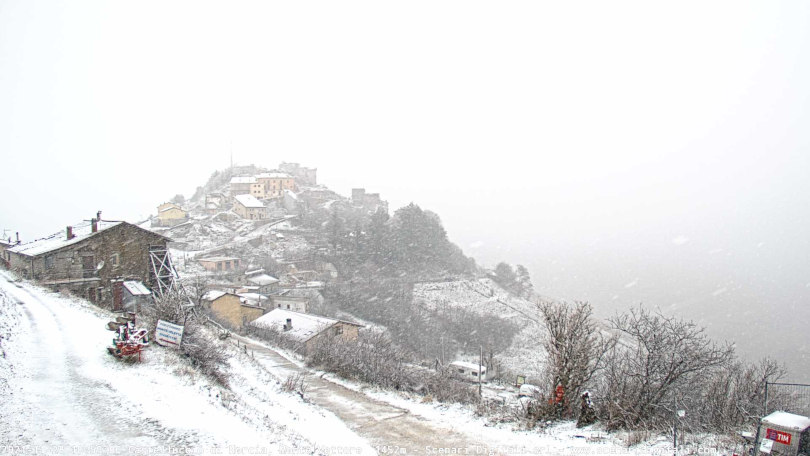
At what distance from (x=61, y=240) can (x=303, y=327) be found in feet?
45.4

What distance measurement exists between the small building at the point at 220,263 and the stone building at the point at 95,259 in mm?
25434

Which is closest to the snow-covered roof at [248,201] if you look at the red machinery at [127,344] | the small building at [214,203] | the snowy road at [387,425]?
the small building at [214,203]

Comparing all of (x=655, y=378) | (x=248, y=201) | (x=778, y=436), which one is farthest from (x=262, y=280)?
(x=778, y=436)

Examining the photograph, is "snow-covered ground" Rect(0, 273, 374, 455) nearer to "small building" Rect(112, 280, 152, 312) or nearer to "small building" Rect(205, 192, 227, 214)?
"small building" Rect(112, 280, 152, 312)

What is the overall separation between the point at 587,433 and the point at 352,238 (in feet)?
173

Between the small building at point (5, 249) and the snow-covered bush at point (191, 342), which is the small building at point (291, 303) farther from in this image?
the snow-covered bush at point (191, 342)

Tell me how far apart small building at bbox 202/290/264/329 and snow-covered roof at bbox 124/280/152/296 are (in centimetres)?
720

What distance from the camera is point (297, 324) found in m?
28.3

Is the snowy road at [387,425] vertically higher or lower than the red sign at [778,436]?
lower

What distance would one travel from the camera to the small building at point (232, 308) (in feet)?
106

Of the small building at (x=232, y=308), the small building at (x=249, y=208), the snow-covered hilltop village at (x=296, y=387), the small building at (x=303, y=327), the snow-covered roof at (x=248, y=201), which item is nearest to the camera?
the snow-covered hilltop village at (x=296, y=387)

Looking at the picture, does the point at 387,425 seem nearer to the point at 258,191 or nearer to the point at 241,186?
the point at 258,191

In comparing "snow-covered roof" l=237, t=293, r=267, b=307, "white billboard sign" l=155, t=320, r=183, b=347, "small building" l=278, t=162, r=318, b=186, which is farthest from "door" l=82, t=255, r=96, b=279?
"small building" l=278, t=162, r=318, b=186

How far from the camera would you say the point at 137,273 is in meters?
25.3
